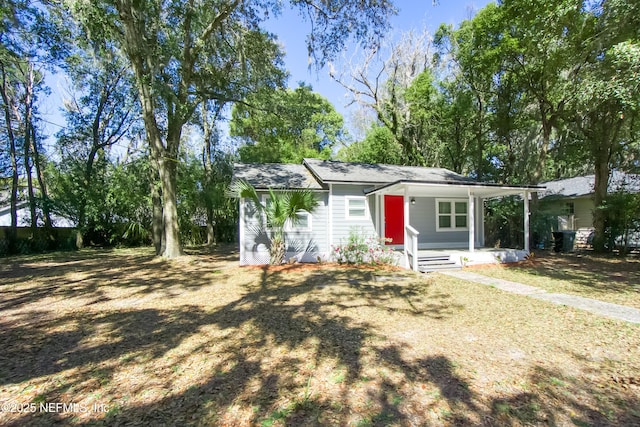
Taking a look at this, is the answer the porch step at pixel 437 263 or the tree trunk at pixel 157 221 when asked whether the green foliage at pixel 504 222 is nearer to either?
the porch step at pixel 437 263

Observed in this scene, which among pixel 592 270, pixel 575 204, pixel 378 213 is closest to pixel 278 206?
pixel 378 213

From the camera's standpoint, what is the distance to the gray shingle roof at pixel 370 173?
36.1 ft

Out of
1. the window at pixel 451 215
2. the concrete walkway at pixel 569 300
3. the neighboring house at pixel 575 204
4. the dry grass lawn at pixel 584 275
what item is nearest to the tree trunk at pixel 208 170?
the window at pixel 451 215

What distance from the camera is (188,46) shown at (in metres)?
11.1

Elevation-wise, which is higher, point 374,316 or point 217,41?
point 217,41

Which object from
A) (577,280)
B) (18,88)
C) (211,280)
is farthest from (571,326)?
(18,88)

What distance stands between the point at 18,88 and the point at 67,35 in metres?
8.88

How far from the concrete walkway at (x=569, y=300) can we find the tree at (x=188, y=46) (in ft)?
29.1

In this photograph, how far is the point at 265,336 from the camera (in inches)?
163

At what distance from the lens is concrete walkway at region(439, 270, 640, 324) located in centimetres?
493

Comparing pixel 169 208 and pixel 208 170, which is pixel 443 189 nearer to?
pixel 169 208

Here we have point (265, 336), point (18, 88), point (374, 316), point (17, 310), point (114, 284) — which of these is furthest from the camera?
point (18, 88)

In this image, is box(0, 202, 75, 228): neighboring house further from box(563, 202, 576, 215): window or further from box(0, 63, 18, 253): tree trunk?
box(563, 202, 576, 215): window

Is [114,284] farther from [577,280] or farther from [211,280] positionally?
[577,280]
